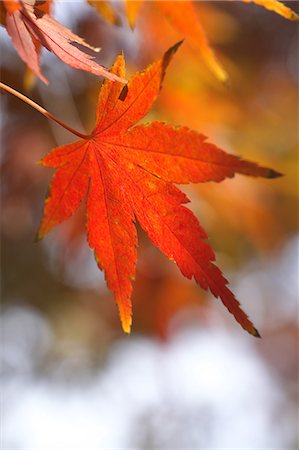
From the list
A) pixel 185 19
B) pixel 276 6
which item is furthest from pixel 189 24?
pixel 276 6

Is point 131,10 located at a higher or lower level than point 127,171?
higher

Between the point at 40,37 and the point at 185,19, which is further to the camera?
the point at 185,19

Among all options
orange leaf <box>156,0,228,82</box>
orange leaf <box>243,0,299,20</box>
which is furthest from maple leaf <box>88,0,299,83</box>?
orange leaf <box>243,0,299,20</box>

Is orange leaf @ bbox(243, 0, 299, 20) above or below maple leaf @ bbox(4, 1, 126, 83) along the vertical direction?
above

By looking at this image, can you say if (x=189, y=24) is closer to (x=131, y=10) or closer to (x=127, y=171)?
(x=131, y=10)

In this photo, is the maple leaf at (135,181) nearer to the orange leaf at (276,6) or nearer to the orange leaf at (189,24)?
the orange leaf at (276,6)

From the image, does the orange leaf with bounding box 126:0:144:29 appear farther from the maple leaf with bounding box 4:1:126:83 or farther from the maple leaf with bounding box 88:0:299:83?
the maple leaf with bounding box 4:1:126:83
